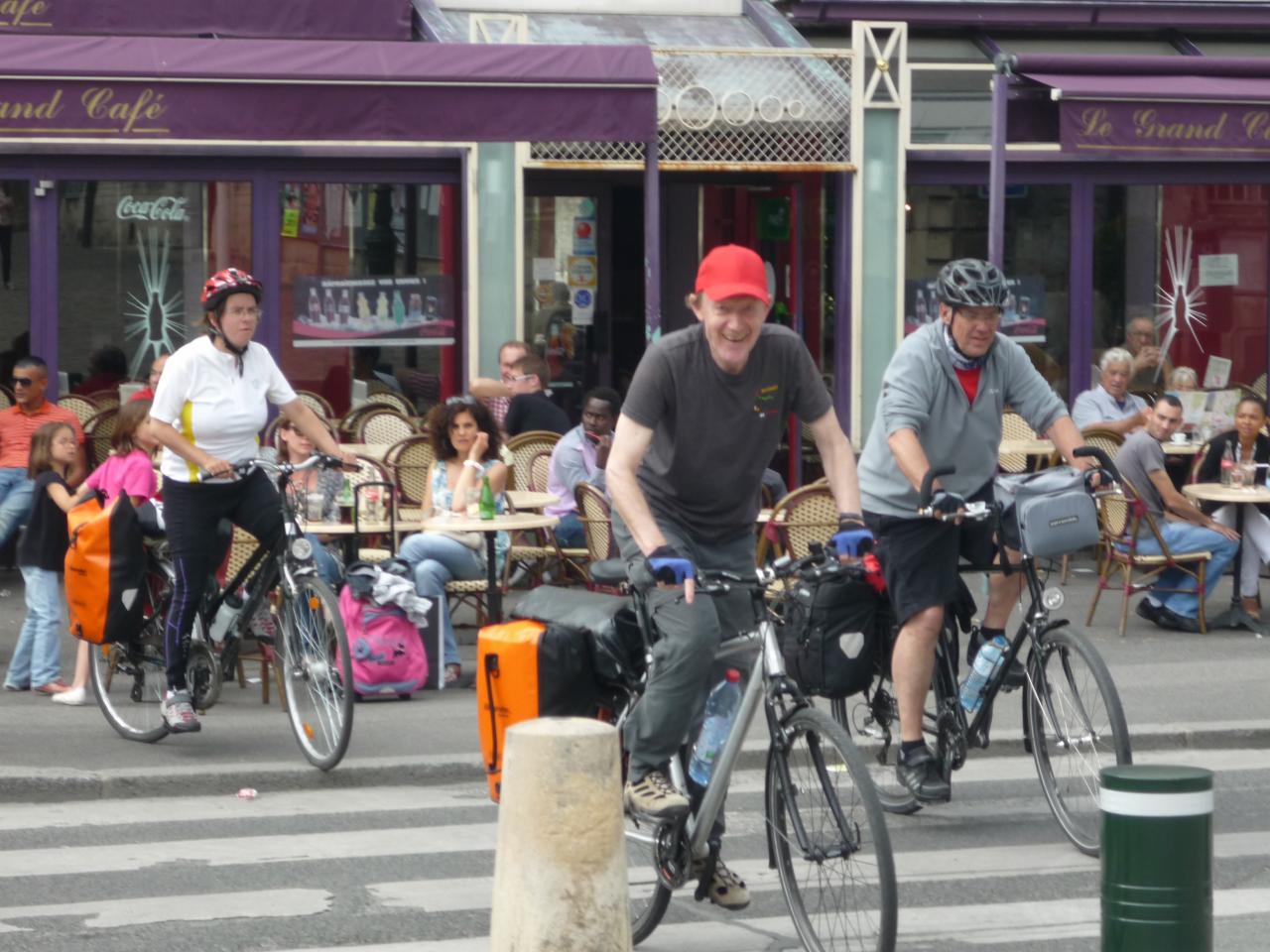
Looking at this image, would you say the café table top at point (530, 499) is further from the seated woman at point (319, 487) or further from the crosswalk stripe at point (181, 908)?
the crosswalk stripe at point (181, 908)

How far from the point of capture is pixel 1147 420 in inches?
512

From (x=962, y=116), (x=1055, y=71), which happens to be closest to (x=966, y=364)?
(x=1055, y=71)

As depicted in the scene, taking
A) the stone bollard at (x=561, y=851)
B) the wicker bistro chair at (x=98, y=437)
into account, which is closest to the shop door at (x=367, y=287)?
the wicker bistro chair at (x=98, y=437)

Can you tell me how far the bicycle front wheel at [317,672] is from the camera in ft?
27.0

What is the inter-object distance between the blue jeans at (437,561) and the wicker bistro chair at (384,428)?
3.50m

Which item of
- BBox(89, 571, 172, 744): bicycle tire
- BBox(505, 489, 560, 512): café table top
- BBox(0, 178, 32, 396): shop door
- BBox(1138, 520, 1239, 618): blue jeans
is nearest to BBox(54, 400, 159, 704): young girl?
BBox(89, 571, 172, 744): bicycle tire

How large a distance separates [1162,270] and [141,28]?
7800 millimetres

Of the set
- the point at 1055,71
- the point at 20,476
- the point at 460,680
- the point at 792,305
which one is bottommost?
the point at 460,680

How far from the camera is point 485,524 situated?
1066 centimetres

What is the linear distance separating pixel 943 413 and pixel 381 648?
3633mm

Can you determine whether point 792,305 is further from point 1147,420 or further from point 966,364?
point 966,364

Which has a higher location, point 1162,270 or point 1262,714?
point 1162,270

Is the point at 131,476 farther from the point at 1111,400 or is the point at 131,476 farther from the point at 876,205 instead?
the point at 876,205

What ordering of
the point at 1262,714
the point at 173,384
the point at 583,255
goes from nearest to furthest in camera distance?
1. the point at 173,384
2. the point at 1262,714
3. the point at 583,255
